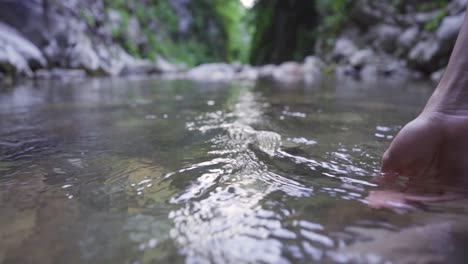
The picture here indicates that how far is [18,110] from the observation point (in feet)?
9.50

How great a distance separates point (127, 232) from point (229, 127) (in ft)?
4.17

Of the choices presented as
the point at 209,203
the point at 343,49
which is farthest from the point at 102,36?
the point at 209,203

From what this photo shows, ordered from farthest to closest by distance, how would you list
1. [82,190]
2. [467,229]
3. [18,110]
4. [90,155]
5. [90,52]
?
[90,52] → [18,110] → [90,155] → [82,190] → [467,229]

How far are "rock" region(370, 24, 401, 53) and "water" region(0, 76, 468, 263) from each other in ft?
34.8

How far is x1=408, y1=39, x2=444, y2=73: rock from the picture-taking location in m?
7.86

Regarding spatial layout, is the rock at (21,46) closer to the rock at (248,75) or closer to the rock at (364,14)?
the rock at (248,75)

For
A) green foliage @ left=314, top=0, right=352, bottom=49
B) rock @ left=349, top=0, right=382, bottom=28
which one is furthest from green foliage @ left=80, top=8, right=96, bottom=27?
rock @ left=349, top=0, right=382, bottom=28

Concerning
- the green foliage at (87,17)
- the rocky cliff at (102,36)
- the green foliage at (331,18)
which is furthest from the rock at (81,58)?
the green foliage at (331,18)

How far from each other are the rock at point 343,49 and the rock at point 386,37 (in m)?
0.85

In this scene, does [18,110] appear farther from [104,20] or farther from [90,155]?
[104,20]

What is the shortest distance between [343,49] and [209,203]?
1293 cm

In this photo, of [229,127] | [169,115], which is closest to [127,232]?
[229,127]

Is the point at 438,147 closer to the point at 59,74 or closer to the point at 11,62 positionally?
the point at 11,62

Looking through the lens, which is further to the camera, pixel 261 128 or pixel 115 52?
pixel 115 52
